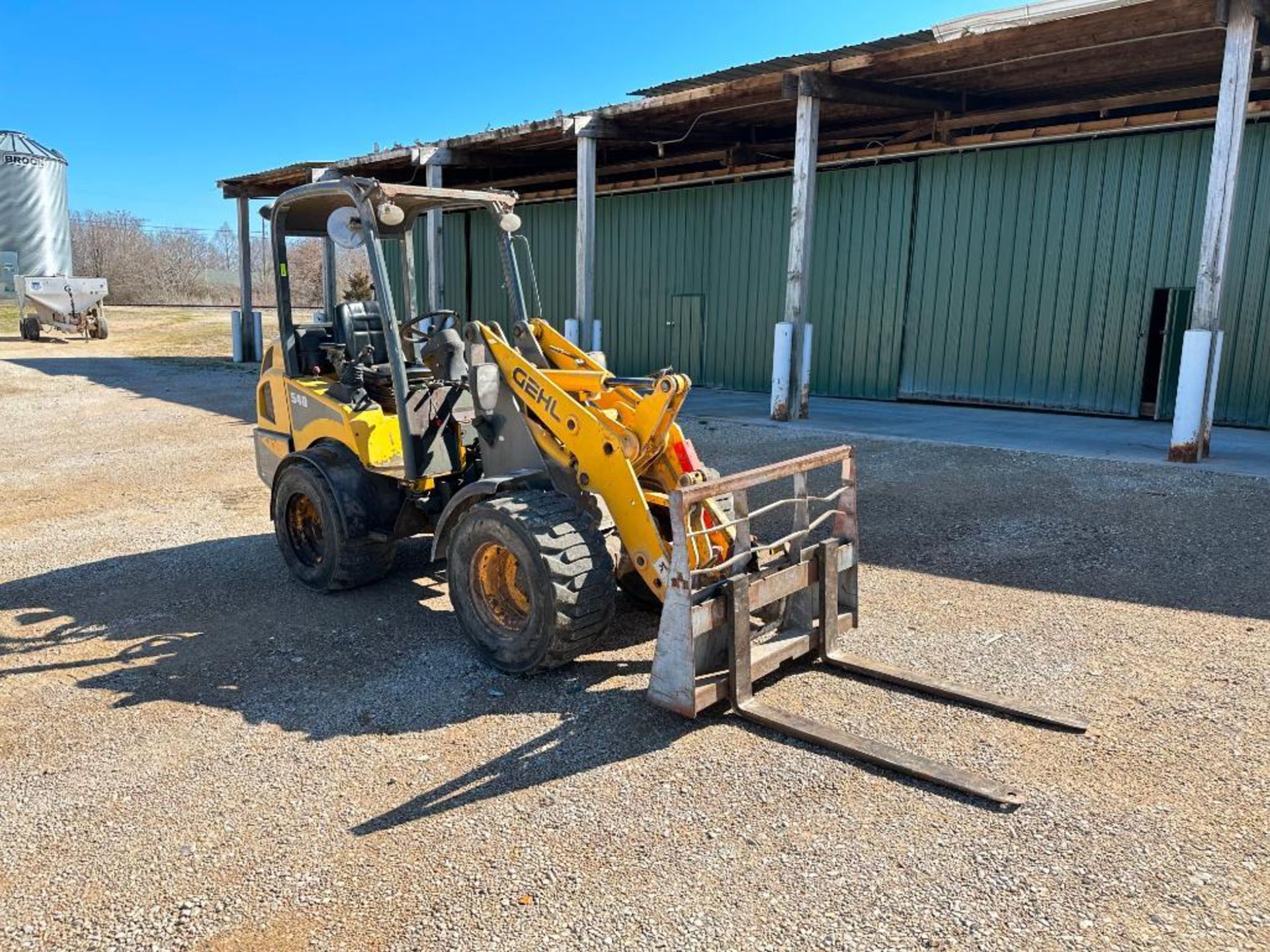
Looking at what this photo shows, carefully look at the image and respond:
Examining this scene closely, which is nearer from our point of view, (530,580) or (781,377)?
(530,580)

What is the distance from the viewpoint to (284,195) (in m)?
5.97

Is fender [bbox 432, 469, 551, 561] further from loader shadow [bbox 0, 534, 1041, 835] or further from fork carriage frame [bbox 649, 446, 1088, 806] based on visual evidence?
fork carriage frame [bbox 649, 446, 1088, 806]

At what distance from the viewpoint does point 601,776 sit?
12.4ft

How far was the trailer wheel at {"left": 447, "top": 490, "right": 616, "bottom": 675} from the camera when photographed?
4309 millimetres

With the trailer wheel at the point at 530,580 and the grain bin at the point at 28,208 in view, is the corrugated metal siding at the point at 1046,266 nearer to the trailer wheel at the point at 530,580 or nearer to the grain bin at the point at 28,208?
the trailer wheel at the point at 530,580

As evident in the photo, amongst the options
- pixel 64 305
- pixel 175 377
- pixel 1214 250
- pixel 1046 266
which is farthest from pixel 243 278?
Answer: pixel 1214 250

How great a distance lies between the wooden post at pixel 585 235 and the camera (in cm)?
1455

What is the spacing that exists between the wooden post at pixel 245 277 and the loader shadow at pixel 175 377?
631mm

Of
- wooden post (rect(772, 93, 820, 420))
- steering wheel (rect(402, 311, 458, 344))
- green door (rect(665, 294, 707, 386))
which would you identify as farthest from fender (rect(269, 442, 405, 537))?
green door (rect(665, 294, 707, 386))

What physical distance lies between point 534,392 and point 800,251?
8.51 m

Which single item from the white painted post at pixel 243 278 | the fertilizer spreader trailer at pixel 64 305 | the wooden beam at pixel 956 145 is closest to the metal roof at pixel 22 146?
the fertilizer spreader trailer at pixel 64 305

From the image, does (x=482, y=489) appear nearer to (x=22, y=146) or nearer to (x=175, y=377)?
(x=175, y=377)

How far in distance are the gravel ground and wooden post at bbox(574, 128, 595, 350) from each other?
878 centimetres

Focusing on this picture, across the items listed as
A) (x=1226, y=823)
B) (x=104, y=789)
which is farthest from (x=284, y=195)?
(x=1226, y=823)
